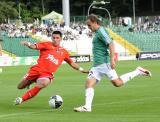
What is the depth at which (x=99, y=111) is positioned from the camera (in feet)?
49.6

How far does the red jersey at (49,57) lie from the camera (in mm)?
16609

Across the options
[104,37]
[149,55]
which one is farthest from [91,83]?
[149,55]

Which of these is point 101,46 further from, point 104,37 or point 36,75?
point 36,75

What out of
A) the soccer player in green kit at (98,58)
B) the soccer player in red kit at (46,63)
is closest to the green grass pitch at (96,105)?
the soccer player in green kit at (98,58)

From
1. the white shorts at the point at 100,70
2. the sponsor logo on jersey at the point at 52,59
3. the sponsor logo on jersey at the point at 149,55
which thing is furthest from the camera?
the sponsor logo on jersey at the point at 149,55

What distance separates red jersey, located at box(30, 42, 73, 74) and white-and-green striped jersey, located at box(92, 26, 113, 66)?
5.29 feet

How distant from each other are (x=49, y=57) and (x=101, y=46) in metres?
1.93

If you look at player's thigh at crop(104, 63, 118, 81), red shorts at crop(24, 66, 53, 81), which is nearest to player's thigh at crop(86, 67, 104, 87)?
player's thigh at crop(104, 63, 118, 81)

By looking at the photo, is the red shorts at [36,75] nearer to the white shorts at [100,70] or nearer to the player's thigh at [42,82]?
the player's thigh at [42,82]

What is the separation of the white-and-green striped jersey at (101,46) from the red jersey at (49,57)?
5.29 ft

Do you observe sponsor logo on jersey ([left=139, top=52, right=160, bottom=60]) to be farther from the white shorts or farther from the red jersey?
the white shorts

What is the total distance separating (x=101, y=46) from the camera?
50.1ft

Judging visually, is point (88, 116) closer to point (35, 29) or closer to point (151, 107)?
point (151, 107)

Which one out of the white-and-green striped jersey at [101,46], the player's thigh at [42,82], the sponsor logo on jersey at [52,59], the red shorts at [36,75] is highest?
the white-and-green striped jersey at [101,46]
